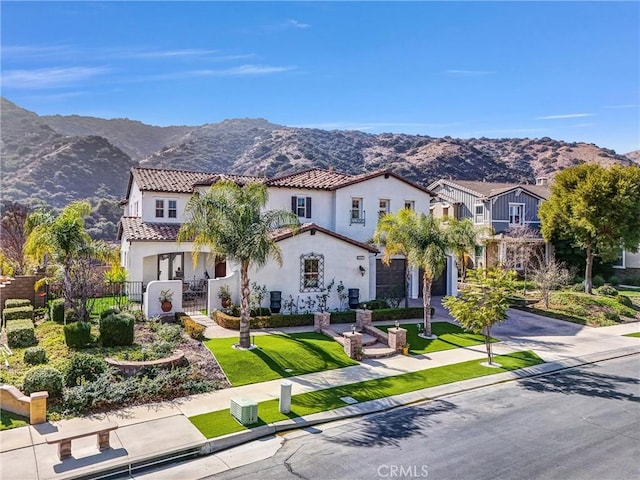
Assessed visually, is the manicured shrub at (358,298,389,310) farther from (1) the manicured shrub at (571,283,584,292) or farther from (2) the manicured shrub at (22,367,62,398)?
(1) the manicured shrub at (571,283,584,292)

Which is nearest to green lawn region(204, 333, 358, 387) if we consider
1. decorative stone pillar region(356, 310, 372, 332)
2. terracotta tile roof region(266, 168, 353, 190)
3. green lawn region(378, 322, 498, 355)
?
decorative stone pillar region(356, 310, 372, 332)

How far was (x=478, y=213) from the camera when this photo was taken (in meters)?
39.7

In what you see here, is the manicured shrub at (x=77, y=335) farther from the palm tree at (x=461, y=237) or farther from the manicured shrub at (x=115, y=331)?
the palm tree at (x=461, y=237)

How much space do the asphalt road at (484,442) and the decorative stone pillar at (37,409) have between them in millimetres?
5053

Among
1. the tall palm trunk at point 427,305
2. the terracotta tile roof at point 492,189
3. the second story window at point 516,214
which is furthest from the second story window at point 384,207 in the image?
the second story window at point 516,214

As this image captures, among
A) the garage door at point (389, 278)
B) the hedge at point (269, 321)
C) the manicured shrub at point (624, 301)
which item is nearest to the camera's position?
the hedge at point (269, 321)

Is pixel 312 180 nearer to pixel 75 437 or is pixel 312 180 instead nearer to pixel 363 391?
pixel 363 391

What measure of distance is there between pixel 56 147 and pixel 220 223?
99656mm

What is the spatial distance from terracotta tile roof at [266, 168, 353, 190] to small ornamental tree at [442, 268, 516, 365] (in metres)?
11.9

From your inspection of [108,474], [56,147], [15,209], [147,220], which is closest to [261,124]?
[56,147]

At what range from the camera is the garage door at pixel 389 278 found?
25859 millimetres

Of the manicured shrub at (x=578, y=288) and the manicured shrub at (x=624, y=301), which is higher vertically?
the manicured shrub at (x=578, y=288)

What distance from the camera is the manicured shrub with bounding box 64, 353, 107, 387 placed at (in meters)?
12.5

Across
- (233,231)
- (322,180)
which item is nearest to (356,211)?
(322,180)
